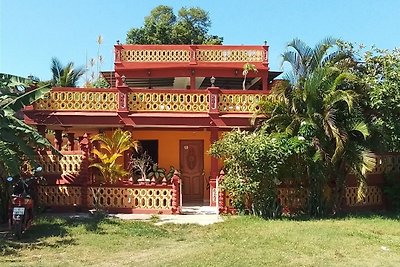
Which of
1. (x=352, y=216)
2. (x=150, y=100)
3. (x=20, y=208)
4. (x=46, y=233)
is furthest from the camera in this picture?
(x=150, y=100)

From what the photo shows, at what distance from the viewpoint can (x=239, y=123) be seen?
13133 millimetres

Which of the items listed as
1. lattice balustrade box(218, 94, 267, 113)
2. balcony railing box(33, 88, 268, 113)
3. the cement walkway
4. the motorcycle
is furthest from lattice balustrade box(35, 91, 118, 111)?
Answer: the motorcycle

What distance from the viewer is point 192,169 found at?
15148mm

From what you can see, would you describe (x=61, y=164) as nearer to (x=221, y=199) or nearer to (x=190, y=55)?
(x=221, y=199)

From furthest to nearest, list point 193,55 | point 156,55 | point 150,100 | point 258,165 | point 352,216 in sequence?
point 156,55, point 193,55, point 150,100, point 352,216, point 258,165

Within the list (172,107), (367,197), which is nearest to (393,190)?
(367,197)

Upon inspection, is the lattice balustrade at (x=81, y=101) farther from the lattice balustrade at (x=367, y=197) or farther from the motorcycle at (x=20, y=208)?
the lattice balustrade at (x=367, y=197)

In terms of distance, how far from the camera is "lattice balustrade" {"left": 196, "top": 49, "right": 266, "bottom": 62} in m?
17.2

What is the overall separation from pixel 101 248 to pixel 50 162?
5.06 metres

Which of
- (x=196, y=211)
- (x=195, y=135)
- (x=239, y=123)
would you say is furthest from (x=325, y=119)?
(x=195, y=135)

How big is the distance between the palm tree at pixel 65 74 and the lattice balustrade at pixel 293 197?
491 inches

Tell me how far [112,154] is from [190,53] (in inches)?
257

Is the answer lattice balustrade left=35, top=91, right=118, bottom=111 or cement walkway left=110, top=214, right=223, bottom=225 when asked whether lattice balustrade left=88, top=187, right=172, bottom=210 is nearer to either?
cement walkway left=110, top=214, right=223, bottom=225

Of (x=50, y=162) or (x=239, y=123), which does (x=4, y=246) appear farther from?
(x=239, y=123)
